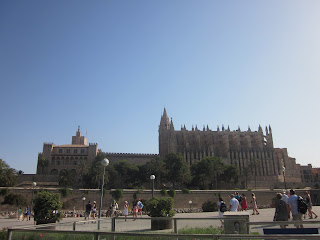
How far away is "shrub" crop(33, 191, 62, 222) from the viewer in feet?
46.3

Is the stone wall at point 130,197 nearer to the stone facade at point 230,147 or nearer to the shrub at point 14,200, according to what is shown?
the shrub at point 14,200

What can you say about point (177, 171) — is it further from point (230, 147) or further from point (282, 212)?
point (282, 212)

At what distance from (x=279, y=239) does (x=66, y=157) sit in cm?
7652

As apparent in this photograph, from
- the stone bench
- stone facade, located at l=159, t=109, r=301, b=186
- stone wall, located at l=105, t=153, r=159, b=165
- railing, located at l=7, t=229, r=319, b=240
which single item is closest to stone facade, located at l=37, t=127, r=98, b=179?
stone wall, located at l=105, t=153, r=159, b=165

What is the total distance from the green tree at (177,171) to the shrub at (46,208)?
44.3 metres

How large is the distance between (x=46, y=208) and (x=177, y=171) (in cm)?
4562

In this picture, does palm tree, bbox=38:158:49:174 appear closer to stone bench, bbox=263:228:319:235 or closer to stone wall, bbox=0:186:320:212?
stone wall, bbox=0:186:320:212

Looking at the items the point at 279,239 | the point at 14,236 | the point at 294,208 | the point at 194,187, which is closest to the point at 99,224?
the point at 14,236

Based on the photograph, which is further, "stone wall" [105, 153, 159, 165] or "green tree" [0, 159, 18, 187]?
"stone wall" [105, 153, 159, 165]

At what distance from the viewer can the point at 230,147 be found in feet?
271

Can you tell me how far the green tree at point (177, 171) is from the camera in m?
57.6

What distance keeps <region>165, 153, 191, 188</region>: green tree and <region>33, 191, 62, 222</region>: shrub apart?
145 ft

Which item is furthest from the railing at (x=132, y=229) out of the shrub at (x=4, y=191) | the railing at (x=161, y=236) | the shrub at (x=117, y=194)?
the shrub at (x=4, y=191)

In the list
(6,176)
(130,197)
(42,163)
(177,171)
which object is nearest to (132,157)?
(42,163)
